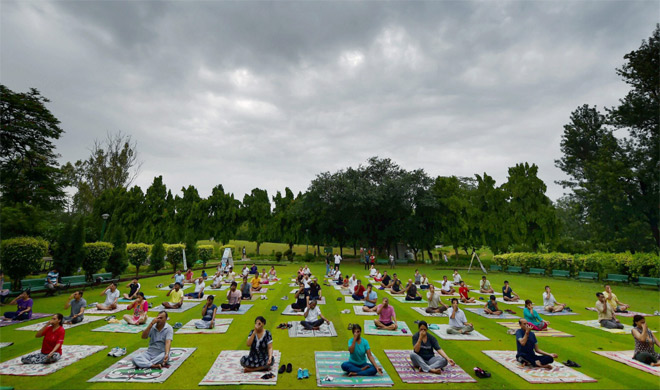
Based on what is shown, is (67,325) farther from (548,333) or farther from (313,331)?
(548,333)

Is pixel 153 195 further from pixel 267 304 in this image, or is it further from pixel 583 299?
pixel 583 299

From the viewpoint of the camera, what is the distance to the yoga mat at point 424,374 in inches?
286

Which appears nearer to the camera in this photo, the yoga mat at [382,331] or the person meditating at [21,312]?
the yoga mat at [382,331]

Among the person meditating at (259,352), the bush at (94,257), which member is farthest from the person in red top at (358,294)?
the bush at (94,257)

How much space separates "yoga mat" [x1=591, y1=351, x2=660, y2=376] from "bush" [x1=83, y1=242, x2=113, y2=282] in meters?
27.7

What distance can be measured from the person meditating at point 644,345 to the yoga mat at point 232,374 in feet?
31.5

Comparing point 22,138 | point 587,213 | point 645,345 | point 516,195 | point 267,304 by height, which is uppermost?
point 22,138

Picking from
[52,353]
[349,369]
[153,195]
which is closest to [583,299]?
[349,369]

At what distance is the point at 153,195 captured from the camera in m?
57.7

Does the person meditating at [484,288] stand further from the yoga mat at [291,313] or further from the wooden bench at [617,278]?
the yoga mat at [291,313]

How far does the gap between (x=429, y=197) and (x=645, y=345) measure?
128ft

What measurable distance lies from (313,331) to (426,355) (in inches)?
185

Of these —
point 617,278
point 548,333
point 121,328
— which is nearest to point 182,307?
point 121,328

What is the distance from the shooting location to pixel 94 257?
22.0m
